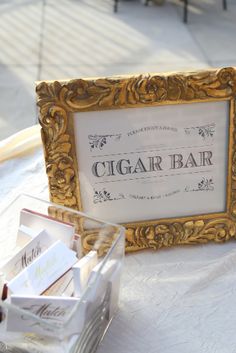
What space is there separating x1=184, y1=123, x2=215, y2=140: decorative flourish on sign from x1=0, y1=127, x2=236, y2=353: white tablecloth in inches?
7.0

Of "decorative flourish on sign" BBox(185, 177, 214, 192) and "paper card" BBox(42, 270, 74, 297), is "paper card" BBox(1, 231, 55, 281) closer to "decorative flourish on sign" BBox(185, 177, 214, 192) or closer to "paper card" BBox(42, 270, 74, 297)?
"paper card" BBox(42, 270, 74, 297)

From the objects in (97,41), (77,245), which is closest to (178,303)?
(77,245)

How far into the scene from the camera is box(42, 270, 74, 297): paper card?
0.61 metres

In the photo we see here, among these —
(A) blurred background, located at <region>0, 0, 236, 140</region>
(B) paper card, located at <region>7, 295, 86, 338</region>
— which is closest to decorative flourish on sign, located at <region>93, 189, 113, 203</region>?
(B) paper card, located at <region>7, 295, 86, 338</region>

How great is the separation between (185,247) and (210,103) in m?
0.23

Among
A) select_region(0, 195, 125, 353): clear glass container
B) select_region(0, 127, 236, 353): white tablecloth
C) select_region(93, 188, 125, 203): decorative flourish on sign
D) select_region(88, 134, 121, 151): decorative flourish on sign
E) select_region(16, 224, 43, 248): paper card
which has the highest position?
select_region(88, 134, 121, 151): decorative flourish on sign

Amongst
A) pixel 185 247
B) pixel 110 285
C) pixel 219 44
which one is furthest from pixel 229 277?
pixel 219 44

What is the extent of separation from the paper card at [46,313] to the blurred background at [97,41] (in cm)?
140

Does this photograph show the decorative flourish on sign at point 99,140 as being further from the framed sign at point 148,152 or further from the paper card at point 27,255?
the paper card at point 27,255

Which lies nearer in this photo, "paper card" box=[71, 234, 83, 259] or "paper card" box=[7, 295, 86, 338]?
"paper card" box=[7, 295, 86, 338]

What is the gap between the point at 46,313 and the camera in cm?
57

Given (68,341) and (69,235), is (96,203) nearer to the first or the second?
(69,235)

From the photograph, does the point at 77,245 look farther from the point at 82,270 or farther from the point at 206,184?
the point at 206,184

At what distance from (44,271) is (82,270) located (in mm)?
44
